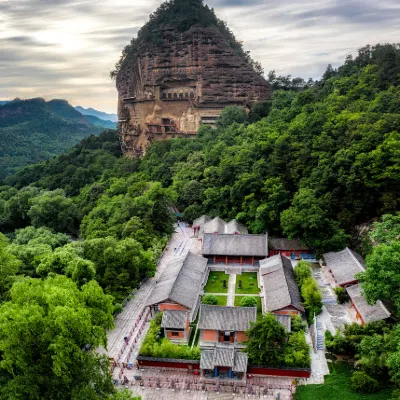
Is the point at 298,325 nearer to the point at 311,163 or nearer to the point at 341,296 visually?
the point at 341,296

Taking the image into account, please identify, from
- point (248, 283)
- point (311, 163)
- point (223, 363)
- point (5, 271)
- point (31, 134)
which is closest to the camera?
point (223, 363)

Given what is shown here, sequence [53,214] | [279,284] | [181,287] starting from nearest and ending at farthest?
1. [181,287]
2. [279,284]
3. [53,214]

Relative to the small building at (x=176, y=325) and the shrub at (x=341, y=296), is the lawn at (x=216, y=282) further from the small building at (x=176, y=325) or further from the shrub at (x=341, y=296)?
the shrub at (x=341, y=296)

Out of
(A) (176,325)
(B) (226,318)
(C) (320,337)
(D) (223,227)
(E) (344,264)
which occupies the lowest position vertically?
(C) (320,337)

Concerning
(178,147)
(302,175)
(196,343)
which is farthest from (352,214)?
(178,147)

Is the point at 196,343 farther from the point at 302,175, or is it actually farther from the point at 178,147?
the point at 178,147

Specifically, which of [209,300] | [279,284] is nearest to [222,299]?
[209,300]
